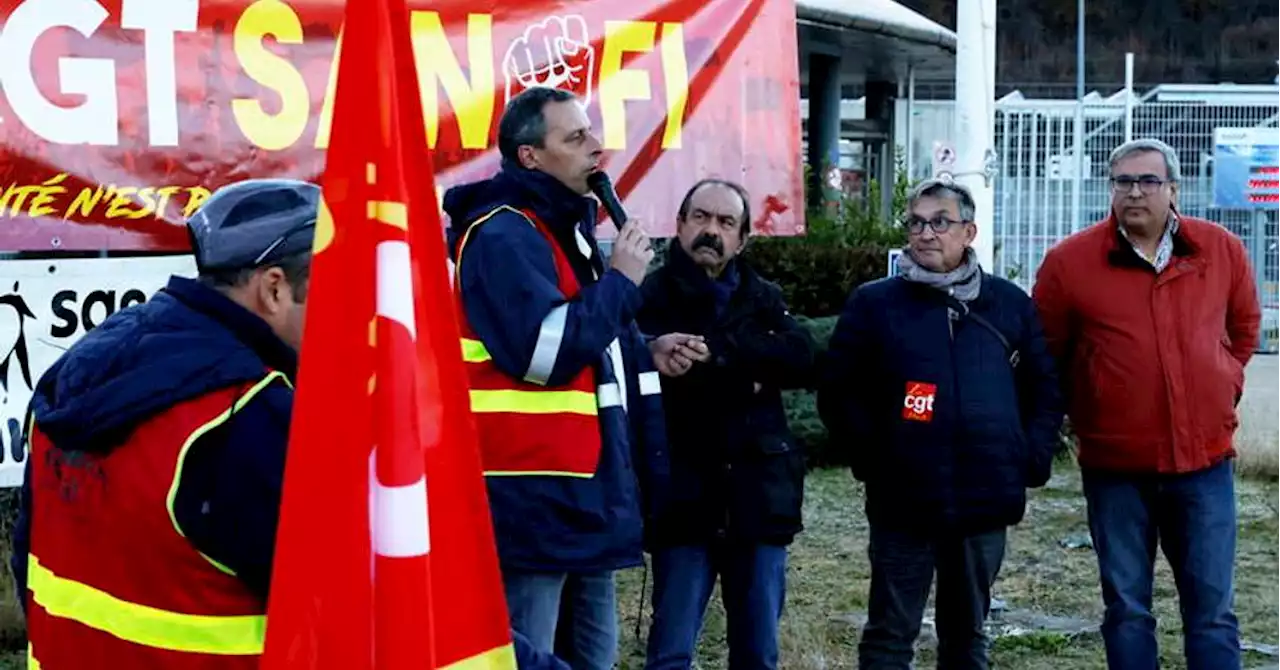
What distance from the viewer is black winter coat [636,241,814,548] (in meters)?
4.95

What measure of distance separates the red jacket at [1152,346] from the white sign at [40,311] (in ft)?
9.19

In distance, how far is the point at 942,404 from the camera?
16.3 feet

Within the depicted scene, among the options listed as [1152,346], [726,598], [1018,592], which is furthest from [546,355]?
[1018,592]

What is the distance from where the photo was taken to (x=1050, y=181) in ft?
53.8

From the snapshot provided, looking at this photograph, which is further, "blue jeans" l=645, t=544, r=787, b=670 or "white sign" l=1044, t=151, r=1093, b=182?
"white sign" l=1044, t=151, r=1093, b=182

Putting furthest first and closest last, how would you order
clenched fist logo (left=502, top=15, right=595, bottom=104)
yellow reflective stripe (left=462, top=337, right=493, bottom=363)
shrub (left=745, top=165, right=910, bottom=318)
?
shrub (left=745, top=165, right=910, bottom=318), clenched fist logo (left=502, top=15, right=595, bottom=104), yellow reflective stripe (left=462, top=337, right=493, bottom=363)

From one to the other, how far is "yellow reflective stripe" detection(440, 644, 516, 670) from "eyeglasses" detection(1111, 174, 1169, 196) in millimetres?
3325

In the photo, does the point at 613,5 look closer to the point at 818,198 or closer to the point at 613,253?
the point at 613,253

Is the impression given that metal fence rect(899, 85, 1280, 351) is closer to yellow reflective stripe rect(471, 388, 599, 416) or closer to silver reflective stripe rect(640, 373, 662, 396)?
silver reflective stripe rect(640, 373, 662, 396)

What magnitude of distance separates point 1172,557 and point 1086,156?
11670 millimetres

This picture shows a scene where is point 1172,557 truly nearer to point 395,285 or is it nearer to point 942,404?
point 942,404

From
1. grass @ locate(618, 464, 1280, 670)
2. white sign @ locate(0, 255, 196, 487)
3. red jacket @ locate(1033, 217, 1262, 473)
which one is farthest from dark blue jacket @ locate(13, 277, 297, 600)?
grass @ locate(618, 464, 1280, 670)

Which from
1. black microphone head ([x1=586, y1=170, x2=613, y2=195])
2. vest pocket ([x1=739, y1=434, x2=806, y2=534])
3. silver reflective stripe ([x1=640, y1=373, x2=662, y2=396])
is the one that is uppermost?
black microphone head ([x1=586, y1=170, x2=613, y2=195])

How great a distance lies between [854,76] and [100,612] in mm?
15264
